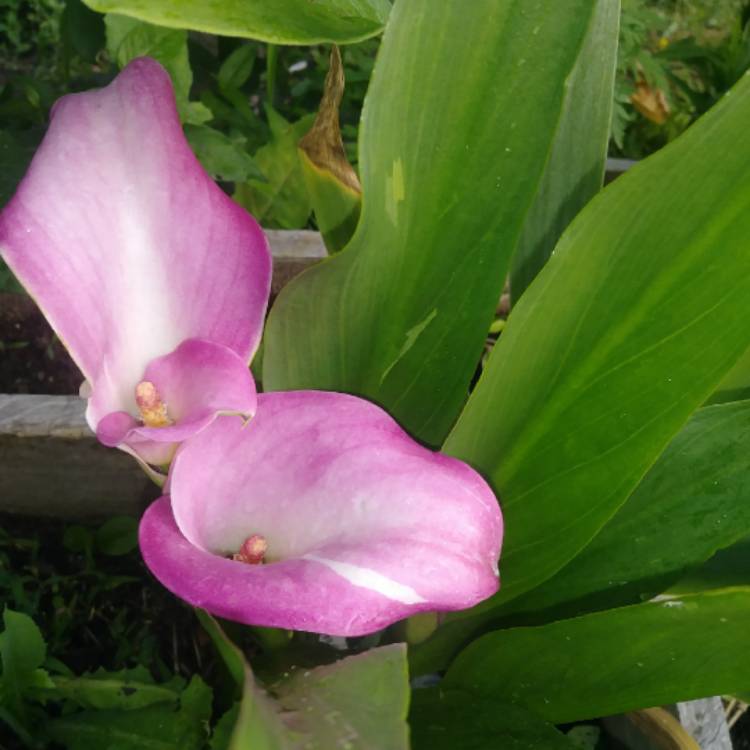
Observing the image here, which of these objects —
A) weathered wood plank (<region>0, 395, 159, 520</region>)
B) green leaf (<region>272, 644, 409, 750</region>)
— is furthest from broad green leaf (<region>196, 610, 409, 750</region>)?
weathered wood plank (<region>0, 395, 159, 520</region>)

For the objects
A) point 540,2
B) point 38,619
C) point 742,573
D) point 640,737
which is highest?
point 540,2

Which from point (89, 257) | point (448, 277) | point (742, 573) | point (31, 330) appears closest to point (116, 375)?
point (89, 257)

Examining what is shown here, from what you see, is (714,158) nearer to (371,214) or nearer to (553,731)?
(371,214)

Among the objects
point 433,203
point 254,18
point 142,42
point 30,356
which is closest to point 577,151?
point 433,203

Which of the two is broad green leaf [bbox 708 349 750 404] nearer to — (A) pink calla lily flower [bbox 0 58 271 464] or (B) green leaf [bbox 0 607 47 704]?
(A) pink calla lily flower [bbox 0 58 271 464]

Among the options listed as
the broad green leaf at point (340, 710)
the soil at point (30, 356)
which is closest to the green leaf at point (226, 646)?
the broad green leaf at point (340, 710)

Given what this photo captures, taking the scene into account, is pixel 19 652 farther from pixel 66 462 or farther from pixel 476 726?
pixel 476 726
